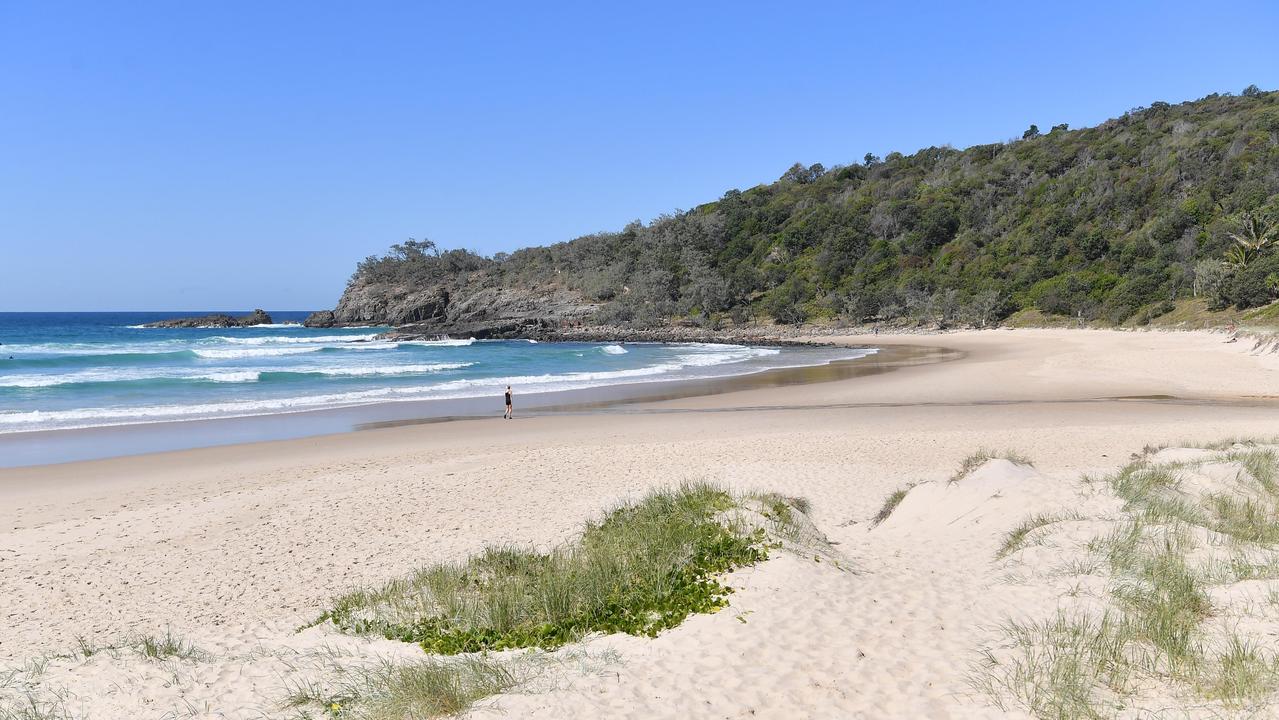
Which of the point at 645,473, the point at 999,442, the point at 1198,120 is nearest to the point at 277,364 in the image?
the point at 645,473

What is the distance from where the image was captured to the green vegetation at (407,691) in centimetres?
445

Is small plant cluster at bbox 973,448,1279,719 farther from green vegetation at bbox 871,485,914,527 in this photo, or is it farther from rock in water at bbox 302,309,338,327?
rock in water at bbox 302,309,338,327

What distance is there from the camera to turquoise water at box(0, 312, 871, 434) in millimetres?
23906

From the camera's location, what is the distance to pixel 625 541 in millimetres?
7492

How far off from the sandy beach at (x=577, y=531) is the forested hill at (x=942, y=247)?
3657 cm

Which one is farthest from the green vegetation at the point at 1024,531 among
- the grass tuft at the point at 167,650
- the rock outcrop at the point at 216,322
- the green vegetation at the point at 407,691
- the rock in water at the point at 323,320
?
the rock outcrop at the point at 216,322

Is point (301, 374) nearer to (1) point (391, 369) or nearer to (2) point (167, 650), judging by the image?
(1) point (391, 369)

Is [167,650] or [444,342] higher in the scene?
[444,342]

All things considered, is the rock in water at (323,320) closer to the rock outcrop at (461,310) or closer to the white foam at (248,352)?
the rock outcrop at (461,310)

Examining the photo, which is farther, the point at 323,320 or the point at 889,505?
the point at 323,320

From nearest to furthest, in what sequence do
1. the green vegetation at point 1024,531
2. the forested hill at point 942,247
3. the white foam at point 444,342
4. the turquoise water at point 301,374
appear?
the green vegetation at point 1024,531 < the turquoise water at point 301,374 < the forested hill at point 942,247 < the white foam at point 444,342

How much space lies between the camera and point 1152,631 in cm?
494

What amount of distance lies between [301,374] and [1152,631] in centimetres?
3573

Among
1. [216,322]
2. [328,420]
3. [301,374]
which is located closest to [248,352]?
[301,374]
